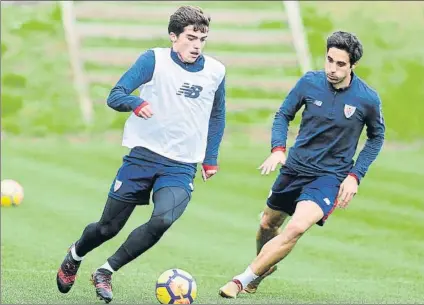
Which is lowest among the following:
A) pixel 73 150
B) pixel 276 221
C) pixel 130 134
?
pixel 73 150

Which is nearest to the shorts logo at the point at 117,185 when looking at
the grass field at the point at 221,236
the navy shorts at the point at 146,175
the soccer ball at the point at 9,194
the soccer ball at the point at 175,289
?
Result: the navy shorts at the point at 146,175

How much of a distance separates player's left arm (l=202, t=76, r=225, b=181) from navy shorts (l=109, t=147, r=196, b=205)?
0.98ft

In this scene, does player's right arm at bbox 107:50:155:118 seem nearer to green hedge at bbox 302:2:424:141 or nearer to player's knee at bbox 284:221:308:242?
player's knee at bbox 284:221:308:242

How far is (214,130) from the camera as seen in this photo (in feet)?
31.6

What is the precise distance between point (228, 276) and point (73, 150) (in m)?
9.13

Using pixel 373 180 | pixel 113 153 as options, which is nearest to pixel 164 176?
pixel 373 180

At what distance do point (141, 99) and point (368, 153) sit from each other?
73.0 inches

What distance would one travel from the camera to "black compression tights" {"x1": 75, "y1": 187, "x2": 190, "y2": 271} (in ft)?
29.9

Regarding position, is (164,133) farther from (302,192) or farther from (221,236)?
(221,236)

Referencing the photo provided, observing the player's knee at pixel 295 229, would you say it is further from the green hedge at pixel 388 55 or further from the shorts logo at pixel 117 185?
the green hedge at pixel 388 55

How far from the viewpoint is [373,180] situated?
1758 cm

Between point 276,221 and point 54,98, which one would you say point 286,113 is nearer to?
point 276,221

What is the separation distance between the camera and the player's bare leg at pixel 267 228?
10070mm

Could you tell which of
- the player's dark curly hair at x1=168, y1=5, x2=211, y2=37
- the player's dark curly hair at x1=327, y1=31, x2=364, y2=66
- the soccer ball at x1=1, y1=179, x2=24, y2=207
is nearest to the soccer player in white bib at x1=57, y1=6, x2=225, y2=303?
the player's dark curly hair at x1=168, y1=5, x2=211, y2=37
